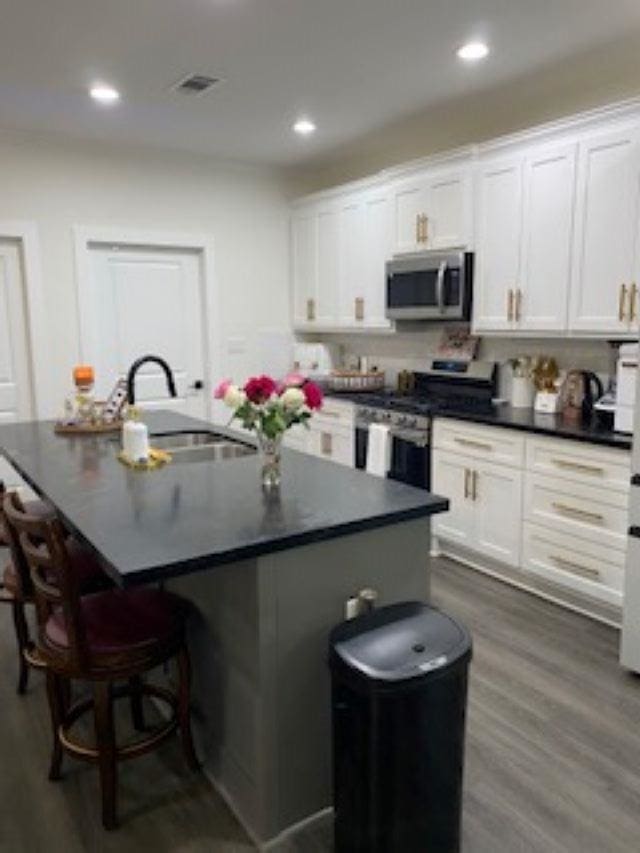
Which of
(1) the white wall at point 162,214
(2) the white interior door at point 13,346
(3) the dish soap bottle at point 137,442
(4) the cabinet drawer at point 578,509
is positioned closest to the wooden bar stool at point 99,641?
(3) the dish soap bottle at point 137,442

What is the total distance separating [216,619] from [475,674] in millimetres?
1281

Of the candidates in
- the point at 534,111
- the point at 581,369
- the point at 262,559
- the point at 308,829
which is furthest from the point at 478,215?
the point at 308,829

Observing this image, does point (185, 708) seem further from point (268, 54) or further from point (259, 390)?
point (268, 54)

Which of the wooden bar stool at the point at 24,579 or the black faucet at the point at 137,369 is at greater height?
the black faucet at the point at 137,369

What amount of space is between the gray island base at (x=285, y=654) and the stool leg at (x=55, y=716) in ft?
1.68

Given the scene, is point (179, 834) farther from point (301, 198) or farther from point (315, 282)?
point (301, 198)

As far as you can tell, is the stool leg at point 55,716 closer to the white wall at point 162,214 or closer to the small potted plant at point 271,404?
the small potted plant at point 271,404

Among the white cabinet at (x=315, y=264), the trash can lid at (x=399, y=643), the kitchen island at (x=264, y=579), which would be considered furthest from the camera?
the white cabinet at (x=315, y=264)

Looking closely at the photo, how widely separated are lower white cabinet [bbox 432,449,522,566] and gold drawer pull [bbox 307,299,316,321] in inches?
83.0

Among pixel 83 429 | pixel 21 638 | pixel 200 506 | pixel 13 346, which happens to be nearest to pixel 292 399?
pixel 200 506

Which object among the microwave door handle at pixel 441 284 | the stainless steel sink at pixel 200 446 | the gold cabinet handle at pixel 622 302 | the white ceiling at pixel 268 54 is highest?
the white ceiling at pixel 268 54

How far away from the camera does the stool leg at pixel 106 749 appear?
181 centimetres

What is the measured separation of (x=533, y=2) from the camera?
2.66 metres

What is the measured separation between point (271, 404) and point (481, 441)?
184 cm
